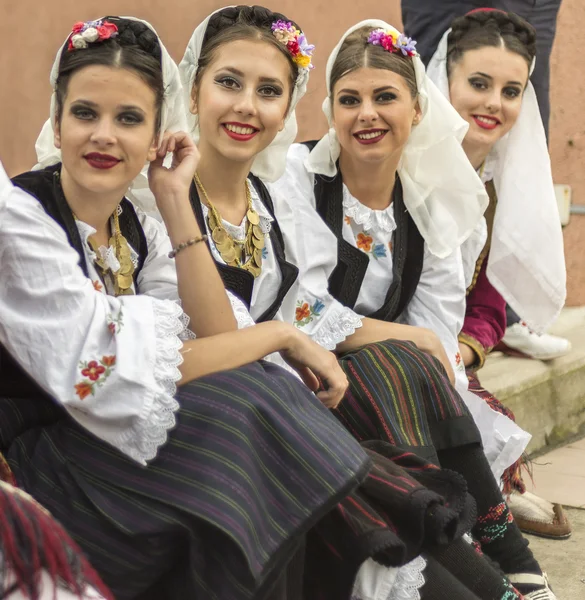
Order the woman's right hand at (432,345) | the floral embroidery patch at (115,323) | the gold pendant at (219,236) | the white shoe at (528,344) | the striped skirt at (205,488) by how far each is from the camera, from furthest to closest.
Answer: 1. the white shoe at (528,344)
2. the woman's right hand at (432,345)
3. the gold pendant at (219,236)
4. the floral embroidery patch at (115,323)
5. the striped skirt at (205,488)

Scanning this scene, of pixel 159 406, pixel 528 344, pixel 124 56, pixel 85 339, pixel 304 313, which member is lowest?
pixel 528 344

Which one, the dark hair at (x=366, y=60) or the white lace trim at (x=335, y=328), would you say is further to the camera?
the dark hair at (x=366, y=60)

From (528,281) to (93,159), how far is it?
1983 millimetres

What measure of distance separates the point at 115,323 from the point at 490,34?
2.17 m

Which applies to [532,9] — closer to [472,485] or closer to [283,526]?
[472,485]

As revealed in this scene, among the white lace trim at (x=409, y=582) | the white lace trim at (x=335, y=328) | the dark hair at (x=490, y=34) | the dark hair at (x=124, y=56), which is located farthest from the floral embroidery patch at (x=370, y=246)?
the white lace trim at (x=409, y=582)

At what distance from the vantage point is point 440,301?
3539 millimetres

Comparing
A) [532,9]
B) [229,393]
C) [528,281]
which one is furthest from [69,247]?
[532,9]

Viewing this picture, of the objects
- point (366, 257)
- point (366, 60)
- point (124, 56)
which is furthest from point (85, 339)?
point (366, 60)

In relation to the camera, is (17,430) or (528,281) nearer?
(17,430)

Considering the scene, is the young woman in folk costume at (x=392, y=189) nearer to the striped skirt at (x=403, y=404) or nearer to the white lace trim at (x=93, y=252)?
the striped skirt at (x=403, y=404)

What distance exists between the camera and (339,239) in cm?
337

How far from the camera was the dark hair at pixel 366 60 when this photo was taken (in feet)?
11.1

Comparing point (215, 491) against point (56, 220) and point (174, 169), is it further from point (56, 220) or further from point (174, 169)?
point (174, 169)
